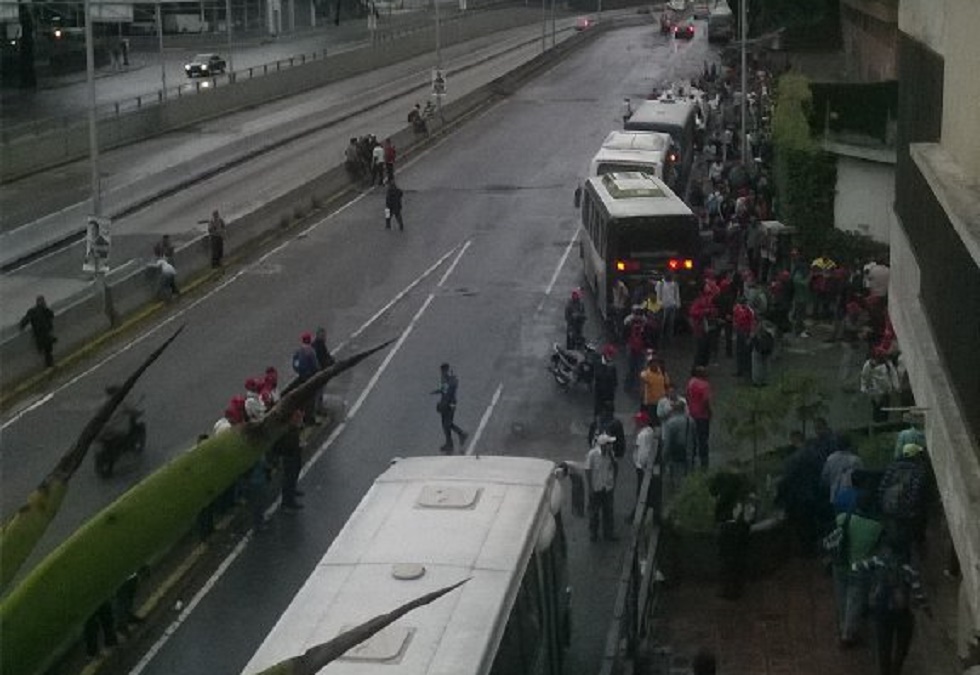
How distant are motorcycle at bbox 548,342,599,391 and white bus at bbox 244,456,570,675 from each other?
10664mm

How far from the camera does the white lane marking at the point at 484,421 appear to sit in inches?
835

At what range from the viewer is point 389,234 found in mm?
38469

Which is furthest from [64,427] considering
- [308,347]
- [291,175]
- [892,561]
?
[291,175]

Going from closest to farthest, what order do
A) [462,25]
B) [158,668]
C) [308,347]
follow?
1. [158,668]
2. [308,347]
3. [462,25]

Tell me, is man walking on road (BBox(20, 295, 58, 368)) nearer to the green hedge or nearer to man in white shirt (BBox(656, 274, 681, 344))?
man in white shirt (BBox(656, 274, 681, 344))

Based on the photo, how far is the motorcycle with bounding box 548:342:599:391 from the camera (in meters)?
23.9

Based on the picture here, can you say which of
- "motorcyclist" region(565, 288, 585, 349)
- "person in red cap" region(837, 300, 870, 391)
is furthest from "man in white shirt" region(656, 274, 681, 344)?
"person in red cap" region(837, 300, 870, 391)

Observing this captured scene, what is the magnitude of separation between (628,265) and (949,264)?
48.9 ft

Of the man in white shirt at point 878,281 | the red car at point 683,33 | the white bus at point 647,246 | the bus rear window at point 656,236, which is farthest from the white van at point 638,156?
the red car at point 683,33

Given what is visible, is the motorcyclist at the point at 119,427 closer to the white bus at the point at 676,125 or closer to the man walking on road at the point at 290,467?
the man walking on road at the point at 290,467

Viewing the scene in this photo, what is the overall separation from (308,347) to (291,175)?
93.7 ft

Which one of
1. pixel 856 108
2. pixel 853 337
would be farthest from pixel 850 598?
pixel 856 108

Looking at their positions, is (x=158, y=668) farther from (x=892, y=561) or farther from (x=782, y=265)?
(x=782, y=265)

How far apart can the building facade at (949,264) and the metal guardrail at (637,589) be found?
2.42 metres
